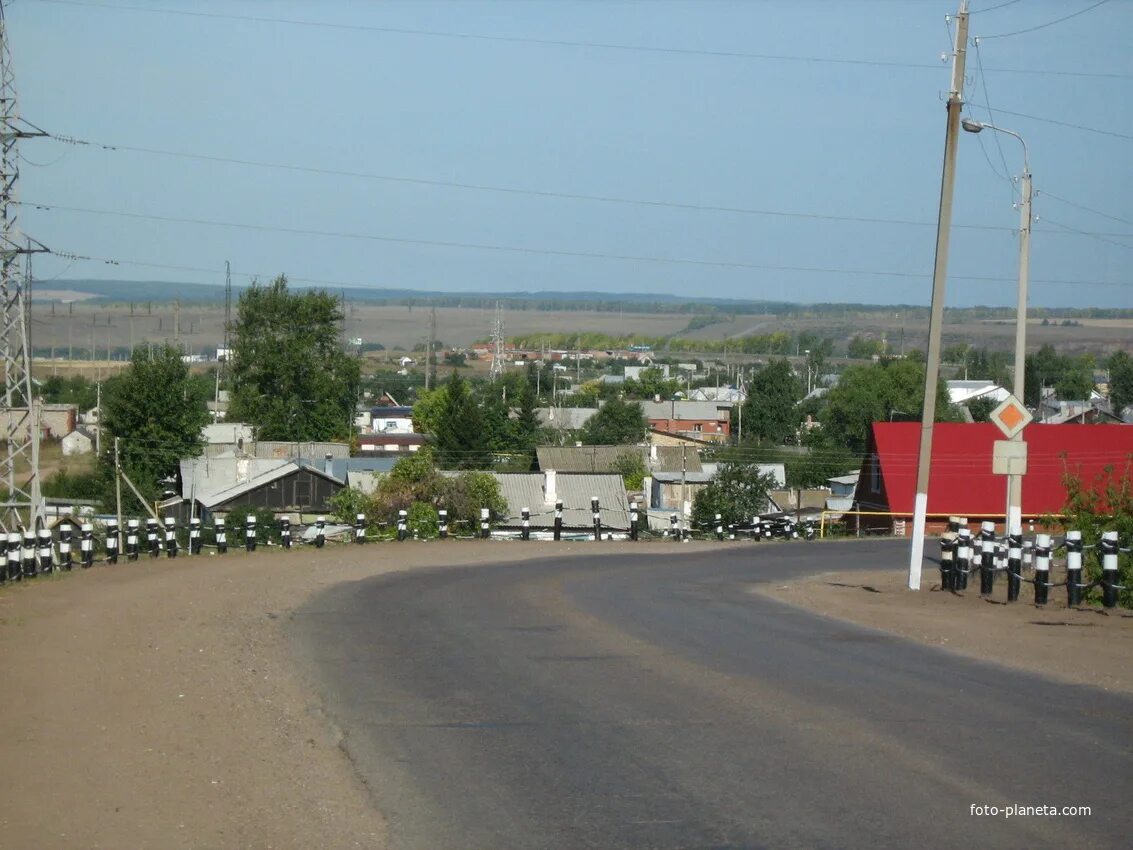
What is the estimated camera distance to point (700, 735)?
30.0ft

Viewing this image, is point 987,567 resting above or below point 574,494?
above

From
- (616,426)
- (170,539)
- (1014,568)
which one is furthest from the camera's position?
(616,426)

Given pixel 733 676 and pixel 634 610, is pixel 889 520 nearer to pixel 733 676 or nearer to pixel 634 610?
pixel 634 610

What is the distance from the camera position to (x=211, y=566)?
24.4 meters

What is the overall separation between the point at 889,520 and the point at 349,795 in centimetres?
4989

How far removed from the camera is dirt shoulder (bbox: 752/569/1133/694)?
12914 millimetres

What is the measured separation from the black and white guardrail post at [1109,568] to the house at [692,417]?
107 metres

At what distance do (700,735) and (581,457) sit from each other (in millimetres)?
66110

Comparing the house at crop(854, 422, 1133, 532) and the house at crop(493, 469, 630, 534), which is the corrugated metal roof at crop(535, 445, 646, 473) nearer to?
the house at crop(493, 469, 630, 534)

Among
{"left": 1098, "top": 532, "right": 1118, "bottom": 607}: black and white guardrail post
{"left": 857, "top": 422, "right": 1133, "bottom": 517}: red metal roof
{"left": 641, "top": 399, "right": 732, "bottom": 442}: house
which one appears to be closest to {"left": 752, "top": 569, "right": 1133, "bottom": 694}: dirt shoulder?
{"left": 1098, "top": 532, "right": 1118, "bottom": 607}: black and white guardrail post

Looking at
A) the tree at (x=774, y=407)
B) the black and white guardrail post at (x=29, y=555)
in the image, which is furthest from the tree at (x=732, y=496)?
the tree at (x=774, y=407)

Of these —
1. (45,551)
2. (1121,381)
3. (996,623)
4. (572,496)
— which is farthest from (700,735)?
(1121,381)

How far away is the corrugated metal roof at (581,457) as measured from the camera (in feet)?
236

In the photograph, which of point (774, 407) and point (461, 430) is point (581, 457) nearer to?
point (461, 430)
